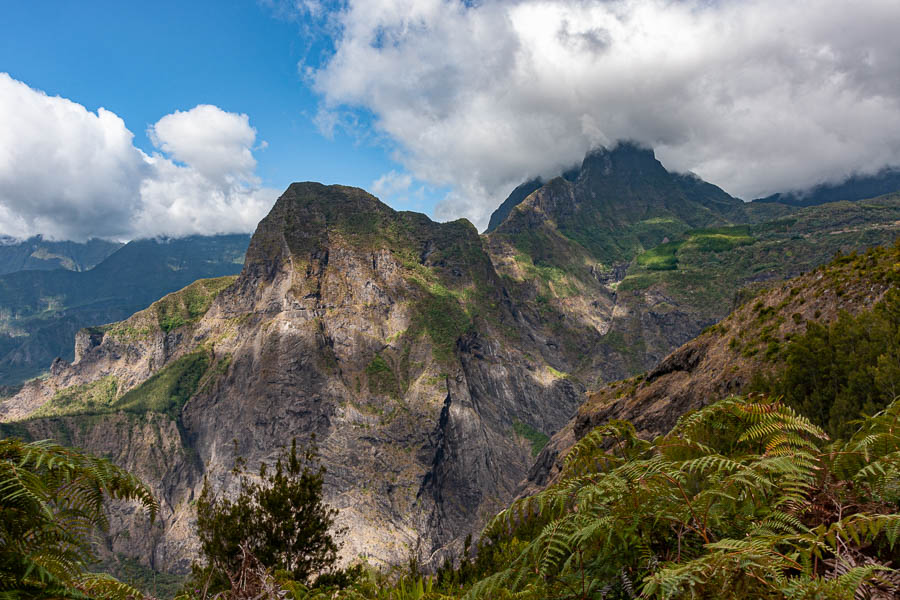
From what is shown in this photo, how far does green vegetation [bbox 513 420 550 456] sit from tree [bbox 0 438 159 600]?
19205 cm

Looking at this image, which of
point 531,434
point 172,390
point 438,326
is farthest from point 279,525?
point 172,390

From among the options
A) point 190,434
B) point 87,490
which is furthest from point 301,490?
point 190,434

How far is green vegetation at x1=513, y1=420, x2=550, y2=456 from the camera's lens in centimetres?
18438

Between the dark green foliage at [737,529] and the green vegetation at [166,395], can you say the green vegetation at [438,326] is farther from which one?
the dark green foliage at [737,529]

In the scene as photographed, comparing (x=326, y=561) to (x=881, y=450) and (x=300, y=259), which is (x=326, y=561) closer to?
(x=881, y=450)

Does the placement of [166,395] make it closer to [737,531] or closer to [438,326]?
[438,326]

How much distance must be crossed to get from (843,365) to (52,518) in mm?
31805

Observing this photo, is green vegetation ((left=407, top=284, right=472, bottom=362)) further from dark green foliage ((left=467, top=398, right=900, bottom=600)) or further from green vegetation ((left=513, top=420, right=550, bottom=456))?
dark green foliage ((left=467, top=398, right=900, bottom=600))

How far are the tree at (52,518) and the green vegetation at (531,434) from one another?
192 meters

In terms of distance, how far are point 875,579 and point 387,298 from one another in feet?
629

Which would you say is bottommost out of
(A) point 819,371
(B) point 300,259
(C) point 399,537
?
(C) point 399,537

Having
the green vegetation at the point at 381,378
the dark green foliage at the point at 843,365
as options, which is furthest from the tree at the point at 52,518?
the green vegetation at the point at 381,378

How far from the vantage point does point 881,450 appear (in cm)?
410

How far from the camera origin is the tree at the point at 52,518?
10.2ft
